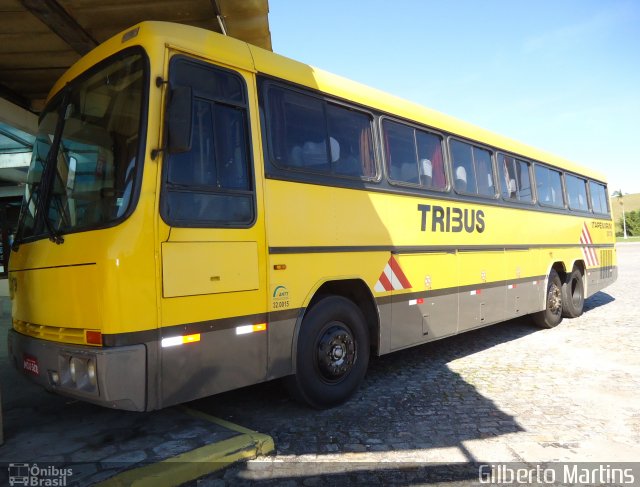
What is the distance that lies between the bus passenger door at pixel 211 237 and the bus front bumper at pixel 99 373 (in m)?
0.20

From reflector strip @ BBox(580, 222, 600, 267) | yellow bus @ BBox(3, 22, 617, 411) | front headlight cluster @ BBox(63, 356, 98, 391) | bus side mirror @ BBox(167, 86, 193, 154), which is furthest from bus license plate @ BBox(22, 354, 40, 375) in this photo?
reflector strip @ BBox(580, 222, 600, 267)

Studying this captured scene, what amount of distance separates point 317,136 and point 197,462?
299 cm

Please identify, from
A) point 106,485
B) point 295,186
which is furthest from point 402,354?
point 106,485

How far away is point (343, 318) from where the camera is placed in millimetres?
4695

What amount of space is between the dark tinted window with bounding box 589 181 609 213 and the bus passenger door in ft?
32.2

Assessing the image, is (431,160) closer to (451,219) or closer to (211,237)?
(451,219)

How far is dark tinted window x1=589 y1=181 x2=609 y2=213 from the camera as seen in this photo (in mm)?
11047

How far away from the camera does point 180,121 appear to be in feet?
10.8

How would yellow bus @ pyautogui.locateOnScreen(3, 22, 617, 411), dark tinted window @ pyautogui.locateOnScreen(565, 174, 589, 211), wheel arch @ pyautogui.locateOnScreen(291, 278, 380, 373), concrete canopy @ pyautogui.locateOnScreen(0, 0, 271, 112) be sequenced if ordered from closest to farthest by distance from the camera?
yellow bus @ pyautogui.locateOnScreen(3, 22, 617, 411) → wheel arch @ pyautogui.locateOnScreen(291, 278, 380, 373) → concrete canopy @ pyautogui.locateOnScreen(0, 0, 271, 112) → dark tinted window @ pyautogui.locateOnScreen(565, 174, 589, 211)

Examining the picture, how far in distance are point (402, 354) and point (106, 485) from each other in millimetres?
4740

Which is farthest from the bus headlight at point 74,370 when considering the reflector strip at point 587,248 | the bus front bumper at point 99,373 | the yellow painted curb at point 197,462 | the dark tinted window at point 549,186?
the reflector strip at point 587,248

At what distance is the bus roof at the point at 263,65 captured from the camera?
354 centimetres

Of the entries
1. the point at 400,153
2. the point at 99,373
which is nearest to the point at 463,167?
the point at 400,153

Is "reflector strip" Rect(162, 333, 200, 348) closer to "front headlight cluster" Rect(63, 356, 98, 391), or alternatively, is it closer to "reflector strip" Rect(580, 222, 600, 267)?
"front headlight cluster" Rect(63, 356, 98, 391)
